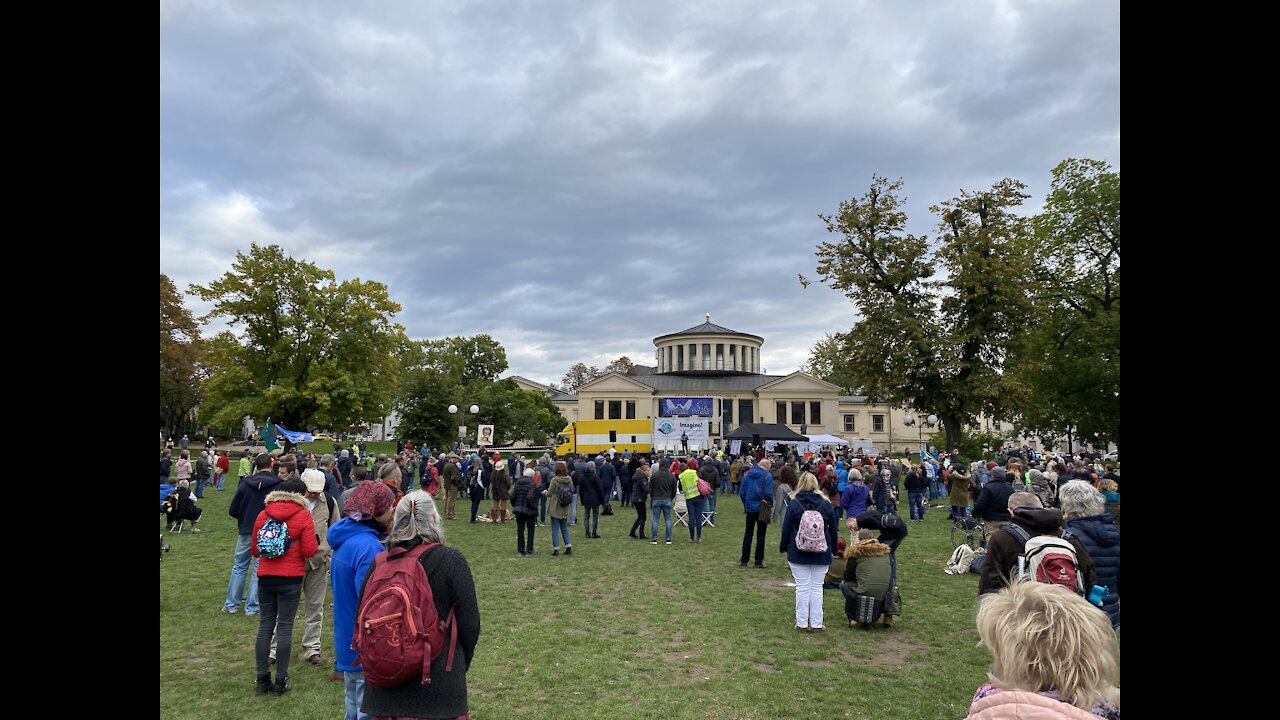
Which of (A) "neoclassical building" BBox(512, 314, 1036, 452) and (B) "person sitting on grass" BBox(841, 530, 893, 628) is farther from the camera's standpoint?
(A) "neoclassical building" BBox(512, 314, 1036, 452)

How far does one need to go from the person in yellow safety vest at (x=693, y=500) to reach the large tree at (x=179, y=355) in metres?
46.3

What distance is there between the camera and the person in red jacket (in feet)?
19.4

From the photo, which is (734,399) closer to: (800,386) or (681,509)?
(800,386)

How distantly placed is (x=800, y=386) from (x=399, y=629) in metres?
73.2

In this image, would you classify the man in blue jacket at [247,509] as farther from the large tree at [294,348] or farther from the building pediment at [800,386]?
the building pediment at [800,386]

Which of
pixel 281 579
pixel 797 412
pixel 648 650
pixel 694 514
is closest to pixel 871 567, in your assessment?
pixel 648 650

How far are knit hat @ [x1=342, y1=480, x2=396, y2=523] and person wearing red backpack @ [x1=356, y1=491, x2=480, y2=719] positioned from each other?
0.92 meters

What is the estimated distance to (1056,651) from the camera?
7.64 feet

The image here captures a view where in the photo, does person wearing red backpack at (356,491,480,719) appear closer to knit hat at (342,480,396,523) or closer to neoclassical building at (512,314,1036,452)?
knit hat at (342,480,396,523)

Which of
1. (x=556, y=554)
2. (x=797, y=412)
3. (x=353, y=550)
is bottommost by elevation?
(x=556, y=554)

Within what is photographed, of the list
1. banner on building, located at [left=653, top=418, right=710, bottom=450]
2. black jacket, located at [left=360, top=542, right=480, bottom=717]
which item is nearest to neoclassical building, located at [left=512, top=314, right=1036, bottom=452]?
banner on building, located at [left=653, top=418, right=710, bottom=450]

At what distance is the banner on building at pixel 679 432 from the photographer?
1252 inches
